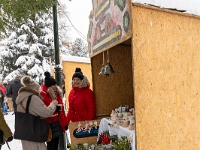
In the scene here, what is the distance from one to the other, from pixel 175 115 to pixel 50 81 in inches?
103

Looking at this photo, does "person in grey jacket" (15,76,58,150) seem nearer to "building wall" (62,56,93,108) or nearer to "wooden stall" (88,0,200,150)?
"wooden stall" (88,0,200,150)

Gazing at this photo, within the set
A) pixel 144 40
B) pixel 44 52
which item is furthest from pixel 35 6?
pixel 44 52

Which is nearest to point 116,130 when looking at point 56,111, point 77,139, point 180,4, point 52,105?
point 77,139

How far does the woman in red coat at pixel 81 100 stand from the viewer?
502 cm

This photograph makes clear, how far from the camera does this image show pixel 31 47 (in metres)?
17.8

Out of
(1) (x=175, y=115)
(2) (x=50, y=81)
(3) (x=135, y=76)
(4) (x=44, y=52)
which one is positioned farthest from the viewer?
(4) (x=44, y=52)

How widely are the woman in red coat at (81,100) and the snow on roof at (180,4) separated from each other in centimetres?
249

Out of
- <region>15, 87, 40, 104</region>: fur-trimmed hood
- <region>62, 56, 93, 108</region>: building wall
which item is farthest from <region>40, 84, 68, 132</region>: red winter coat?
<region>62, 56, 93, 108</region>: building wall

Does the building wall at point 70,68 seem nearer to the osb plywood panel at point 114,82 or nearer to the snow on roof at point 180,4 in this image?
the osb plywood panel at point 114,82

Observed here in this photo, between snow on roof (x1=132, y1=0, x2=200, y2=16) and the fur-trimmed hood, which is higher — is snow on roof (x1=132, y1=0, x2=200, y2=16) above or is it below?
above

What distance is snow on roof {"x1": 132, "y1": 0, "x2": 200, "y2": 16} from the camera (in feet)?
9.38

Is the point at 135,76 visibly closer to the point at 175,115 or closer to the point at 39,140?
the point at 175,115

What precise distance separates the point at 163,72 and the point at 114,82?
2.36m

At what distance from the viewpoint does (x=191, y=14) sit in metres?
3.04
